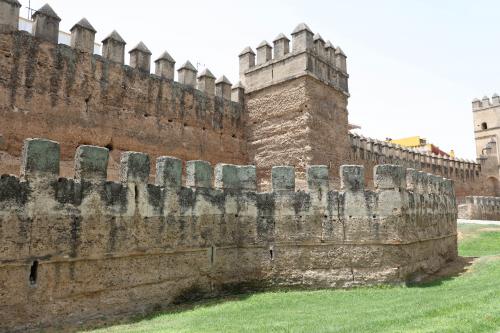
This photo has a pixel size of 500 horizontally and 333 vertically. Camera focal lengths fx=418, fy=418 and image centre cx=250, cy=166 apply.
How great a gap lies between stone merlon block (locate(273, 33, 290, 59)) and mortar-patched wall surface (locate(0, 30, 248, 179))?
2291 millimetres

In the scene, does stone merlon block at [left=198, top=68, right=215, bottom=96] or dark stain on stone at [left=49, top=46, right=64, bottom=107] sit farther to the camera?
stone merlon block at [left=198, top=68, right=215, bottom=96]

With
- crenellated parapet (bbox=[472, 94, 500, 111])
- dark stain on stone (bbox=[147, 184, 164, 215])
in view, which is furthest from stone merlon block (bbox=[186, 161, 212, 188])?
crenellated parapet (bbox=[472, 94, 500, 111])

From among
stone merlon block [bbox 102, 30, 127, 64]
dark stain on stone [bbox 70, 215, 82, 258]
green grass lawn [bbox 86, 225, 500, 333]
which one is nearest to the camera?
green grass lawn [bbox 86, 225, 500, 333]

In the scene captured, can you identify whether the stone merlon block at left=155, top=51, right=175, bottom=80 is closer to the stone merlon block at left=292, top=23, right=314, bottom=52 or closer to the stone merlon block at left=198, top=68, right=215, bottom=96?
the stone merlon block at left=198, top=68, right=215, bottom=96

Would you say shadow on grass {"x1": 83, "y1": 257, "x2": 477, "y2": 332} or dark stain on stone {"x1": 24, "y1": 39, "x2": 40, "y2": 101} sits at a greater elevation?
dark stain on stone {"x1": 24, "y1": 39, "x2": 40, "y2": 101}

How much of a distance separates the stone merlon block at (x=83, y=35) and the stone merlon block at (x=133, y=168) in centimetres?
521

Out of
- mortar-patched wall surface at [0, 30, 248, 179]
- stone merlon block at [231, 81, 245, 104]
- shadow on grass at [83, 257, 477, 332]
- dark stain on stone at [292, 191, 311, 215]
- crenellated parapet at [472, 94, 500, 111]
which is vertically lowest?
shadow on grass at [83, 257, 477, 332]

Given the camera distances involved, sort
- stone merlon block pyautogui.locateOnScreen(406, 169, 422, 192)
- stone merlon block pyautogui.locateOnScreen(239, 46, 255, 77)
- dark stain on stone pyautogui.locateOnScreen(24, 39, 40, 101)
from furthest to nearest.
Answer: stone merlon block pyautogui.locateOnScreen(239, 46, 255, 77)
dark stain on stone pyautogui.locateOnScreen(24, 39, 40, 101)
stone merlon block pyautogui.locateOnScreen(406, 169, 422, 192)

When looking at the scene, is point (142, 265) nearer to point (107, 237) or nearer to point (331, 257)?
point (107, 237)

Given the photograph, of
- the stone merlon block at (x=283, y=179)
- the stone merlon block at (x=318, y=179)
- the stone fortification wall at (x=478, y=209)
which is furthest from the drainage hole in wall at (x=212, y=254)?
the stone fortification wall at (x=478, y=209)

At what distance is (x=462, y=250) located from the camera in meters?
14.9

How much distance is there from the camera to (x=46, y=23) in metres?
10.3

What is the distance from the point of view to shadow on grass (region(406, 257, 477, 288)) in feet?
28.6

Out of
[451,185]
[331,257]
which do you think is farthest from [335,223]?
[451,185]
